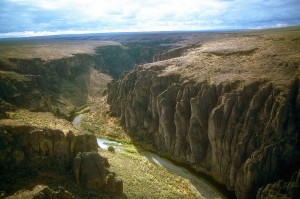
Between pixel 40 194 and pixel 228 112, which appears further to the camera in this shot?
pixel 228 112

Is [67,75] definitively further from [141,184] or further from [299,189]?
[299,189]

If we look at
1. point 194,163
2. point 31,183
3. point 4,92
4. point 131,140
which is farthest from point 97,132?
point 31,183

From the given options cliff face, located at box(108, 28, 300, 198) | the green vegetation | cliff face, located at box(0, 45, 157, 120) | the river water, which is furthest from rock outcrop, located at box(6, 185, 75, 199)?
cliff face, located at box(108, 28, 300, 198)

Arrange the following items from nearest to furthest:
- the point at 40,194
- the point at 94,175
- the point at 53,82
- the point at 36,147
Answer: the point at 40,194
the point at 94,175
the point at 36,147
the point at 53,82

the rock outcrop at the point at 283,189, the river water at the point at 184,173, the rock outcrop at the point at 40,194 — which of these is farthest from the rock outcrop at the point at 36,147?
the rock outcrop at the point at 283,189

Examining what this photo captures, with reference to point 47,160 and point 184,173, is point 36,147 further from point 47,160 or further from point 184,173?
point 184,173

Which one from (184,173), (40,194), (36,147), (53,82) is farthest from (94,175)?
(53,82)
